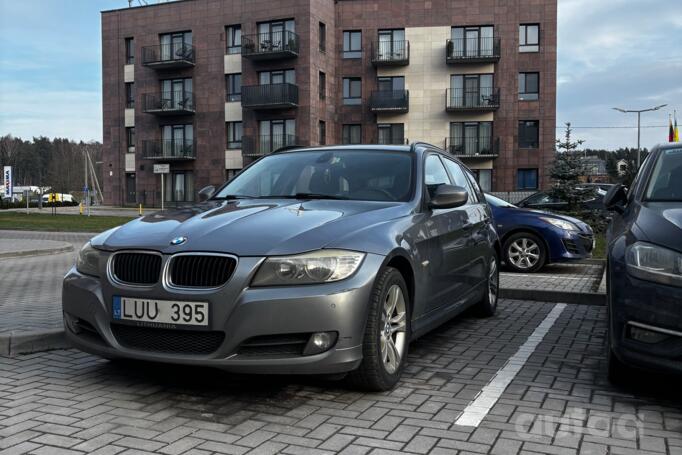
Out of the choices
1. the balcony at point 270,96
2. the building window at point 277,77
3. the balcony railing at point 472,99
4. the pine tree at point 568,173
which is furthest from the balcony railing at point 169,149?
the pine tree at point 568,173

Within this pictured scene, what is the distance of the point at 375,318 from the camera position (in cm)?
395

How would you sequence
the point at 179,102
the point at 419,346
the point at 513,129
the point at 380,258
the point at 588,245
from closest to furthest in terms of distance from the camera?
1. the point at 380,258
2. the point at 419,346
3. the point at 588,245
4. the point at 513,129
5. the point at 179,102

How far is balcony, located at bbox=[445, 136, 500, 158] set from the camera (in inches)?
1641

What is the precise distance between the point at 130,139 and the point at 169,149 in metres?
4.14

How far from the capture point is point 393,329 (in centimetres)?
431

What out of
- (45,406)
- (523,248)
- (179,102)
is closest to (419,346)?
(45,406)

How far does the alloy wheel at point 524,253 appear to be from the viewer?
10742mm

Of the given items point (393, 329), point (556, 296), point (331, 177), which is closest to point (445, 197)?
point (331, 177)

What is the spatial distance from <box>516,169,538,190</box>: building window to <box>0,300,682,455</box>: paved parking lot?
3803 centimetres

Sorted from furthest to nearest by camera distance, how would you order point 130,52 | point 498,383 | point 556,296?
1. point 130,52
2. point 556,296
3. point 498,383

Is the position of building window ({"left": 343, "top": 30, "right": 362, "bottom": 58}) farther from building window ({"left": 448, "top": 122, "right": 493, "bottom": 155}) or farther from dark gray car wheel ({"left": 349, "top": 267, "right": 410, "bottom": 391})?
dark gray car wheel ({"left": 349, "top": 267, "right": 410, "bottom": 391})

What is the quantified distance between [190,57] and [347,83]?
10.3 m

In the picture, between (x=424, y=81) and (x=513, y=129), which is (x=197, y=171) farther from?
(x=513, y=129)

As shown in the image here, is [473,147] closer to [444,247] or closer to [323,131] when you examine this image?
[323,131]
